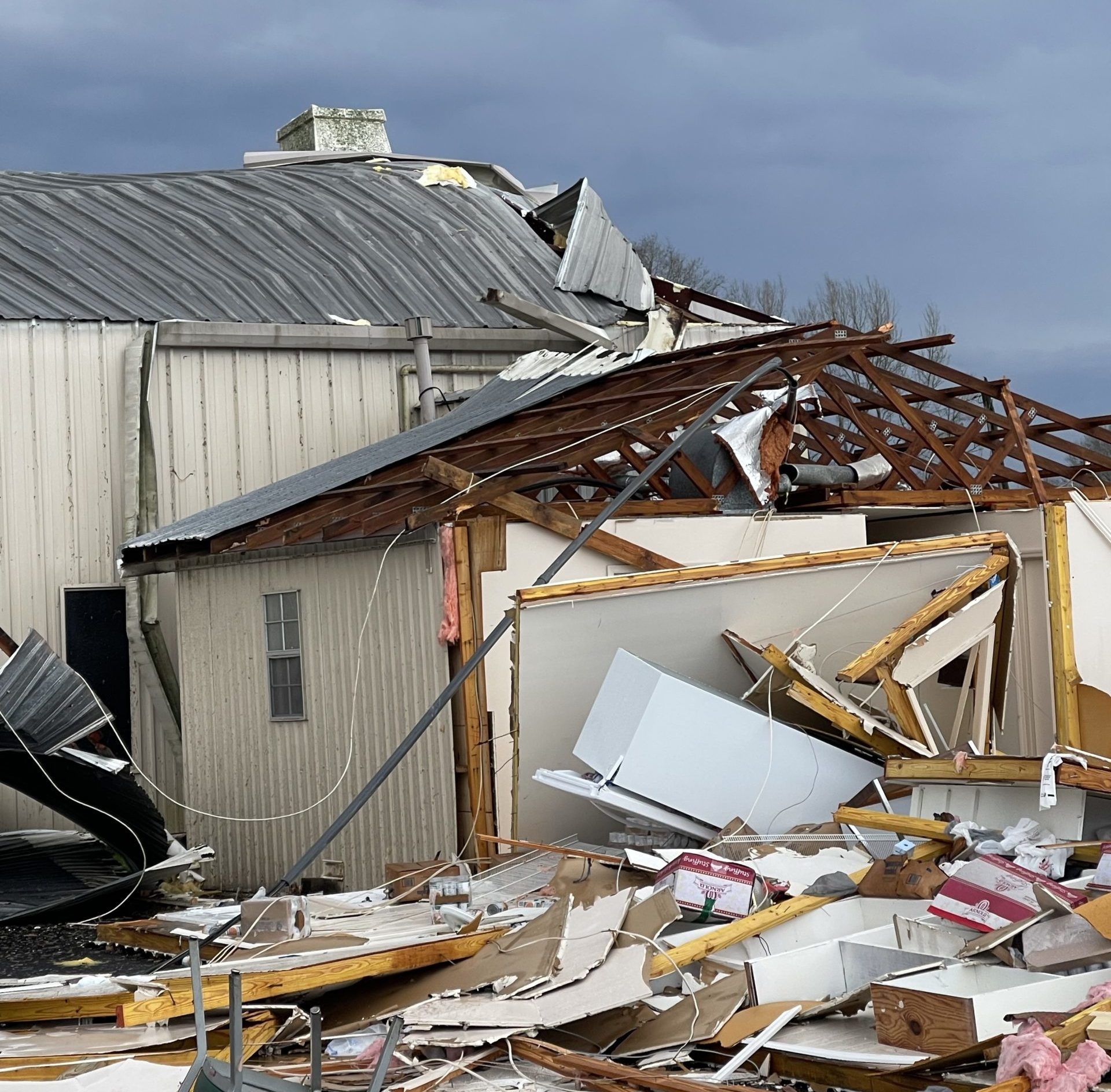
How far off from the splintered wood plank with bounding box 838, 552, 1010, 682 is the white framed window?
4.78 metres

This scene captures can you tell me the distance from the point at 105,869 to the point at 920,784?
7813mm

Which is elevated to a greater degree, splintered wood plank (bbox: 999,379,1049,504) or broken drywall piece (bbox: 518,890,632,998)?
splintered wood plank (bbox: 999,379,1049,504)

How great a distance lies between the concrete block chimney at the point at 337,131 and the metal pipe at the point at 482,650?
16424 mm

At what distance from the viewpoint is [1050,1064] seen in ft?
17.4

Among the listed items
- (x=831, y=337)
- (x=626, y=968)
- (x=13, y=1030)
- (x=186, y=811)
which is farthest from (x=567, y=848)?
(x=186, y=811)

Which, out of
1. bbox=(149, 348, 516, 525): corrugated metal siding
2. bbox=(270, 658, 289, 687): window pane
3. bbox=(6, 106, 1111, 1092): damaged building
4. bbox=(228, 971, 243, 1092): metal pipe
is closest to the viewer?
bbox=(228, 971, 243, 1092): metal pipe

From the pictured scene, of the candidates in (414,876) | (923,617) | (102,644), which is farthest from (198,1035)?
(102,644)

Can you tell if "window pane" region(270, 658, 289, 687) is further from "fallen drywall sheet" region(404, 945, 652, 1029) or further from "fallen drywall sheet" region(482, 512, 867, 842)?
"fallen drywall sheet" region(404, 945, 652, 1029)

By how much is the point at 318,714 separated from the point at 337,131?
1643 cm

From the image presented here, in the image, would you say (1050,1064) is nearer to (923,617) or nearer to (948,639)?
(923,617)

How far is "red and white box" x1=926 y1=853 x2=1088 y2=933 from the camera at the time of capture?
7047mm

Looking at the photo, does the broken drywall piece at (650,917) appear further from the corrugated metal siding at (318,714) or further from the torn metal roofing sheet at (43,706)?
the torn metal roofing sheet at (43,706)

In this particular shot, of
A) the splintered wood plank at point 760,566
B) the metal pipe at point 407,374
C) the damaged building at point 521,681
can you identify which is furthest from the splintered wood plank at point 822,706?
the metal pipe at point 407,374

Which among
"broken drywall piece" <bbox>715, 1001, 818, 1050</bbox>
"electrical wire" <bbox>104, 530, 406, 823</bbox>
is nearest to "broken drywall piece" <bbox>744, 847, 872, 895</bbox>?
"broken drywall piece" <bbox>715, 1001, 818, 1050</bbox>
